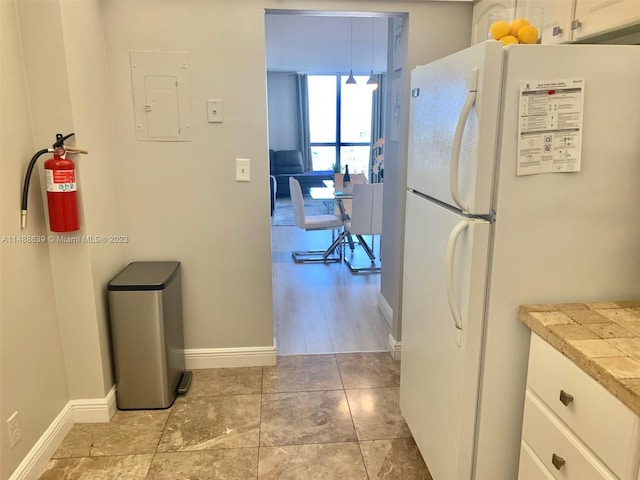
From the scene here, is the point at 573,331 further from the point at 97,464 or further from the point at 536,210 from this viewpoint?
the point at 97,464

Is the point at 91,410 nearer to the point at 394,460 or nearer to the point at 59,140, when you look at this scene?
the point at 59,140

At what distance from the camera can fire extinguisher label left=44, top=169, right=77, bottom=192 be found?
6.13 feet

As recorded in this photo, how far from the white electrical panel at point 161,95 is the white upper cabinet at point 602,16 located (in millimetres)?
1793

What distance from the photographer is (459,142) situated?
1398mm

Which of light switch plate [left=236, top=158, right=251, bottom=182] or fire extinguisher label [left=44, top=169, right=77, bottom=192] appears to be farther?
light switch plate [left=236, top=158, right=251, bottom=182]

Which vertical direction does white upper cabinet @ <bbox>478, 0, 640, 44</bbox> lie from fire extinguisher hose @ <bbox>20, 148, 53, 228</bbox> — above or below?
above

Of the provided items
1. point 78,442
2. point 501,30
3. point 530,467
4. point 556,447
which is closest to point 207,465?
point 78,442

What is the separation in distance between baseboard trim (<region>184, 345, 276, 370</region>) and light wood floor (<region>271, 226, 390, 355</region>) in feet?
0.60

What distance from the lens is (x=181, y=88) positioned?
95.1 inches

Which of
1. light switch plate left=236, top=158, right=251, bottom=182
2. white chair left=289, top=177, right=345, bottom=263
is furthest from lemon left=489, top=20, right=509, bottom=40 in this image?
white chair left=289, top=177, right=345, bottom=263

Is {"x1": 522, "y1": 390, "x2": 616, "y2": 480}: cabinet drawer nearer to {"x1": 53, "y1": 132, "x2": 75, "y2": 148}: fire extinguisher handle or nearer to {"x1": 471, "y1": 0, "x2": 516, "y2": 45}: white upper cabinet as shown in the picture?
{"x1": 471, "y1": 0, "x2": 516, "y2": 45}: white upper cabinet

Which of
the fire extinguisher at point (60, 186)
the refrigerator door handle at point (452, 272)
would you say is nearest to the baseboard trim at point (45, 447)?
the fire extinguisher at point (60, 186)

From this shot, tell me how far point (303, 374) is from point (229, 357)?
1.52 feet

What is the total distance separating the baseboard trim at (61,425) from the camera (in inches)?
72.9
